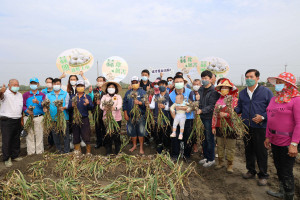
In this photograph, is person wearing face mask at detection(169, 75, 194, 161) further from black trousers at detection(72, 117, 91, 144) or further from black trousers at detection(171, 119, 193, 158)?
black trousers at detection(72, 117, 91, 144)

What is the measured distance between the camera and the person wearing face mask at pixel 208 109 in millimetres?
4203

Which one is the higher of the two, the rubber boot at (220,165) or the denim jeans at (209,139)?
the denim jeans at (209,139)

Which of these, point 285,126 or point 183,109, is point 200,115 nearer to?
point 183,109

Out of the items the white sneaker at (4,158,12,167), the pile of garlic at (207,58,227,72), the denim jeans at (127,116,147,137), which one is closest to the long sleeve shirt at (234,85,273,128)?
the denim jeans at (127,116,147,137)

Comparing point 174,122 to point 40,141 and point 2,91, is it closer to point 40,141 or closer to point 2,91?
point 40,141

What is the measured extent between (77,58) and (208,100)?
4016 mm

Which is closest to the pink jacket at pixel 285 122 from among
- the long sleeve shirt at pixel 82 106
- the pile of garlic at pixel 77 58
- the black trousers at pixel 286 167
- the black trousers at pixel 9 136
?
the black trousers at pixel 286 167

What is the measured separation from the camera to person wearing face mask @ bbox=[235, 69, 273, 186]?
3.45m

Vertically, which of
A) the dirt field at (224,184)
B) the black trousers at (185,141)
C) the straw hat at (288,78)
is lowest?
the dirt field at (224,184)

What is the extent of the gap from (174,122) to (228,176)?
156cm

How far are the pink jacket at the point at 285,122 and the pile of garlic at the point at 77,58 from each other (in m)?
4.99

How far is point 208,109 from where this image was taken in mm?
4168

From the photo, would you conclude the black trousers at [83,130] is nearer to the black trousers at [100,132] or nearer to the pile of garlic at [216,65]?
the black trousers at [100,132]

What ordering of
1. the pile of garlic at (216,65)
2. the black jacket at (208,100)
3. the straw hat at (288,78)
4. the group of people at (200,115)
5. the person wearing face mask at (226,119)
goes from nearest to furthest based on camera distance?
the straw hat at (288,78)
the group of people at (200,115)
the person wearing face mask at (226,119)
the black jacket at (208,100)
the pile of garlic at (216,65)
